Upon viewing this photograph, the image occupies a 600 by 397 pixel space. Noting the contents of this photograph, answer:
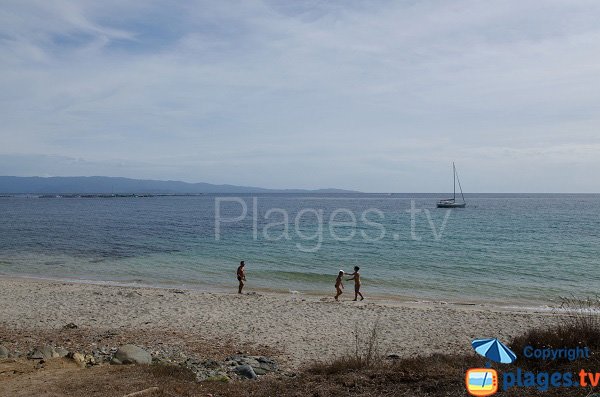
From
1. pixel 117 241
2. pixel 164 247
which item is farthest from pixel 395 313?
pixel 117 241

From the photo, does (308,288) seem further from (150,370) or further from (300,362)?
(150,370)

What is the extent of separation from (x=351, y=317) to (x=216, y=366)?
23.8ft

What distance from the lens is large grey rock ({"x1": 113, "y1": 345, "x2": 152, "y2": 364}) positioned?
32.6 feet

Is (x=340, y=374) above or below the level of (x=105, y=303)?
above

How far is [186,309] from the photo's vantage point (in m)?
17.4

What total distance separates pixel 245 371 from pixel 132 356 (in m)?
2.41

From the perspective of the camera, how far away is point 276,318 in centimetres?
1619

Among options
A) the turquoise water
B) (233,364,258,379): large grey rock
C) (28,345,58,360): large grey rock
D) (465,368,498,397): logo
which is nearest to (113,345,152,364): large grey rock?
(28,345,58,360): large grey rock

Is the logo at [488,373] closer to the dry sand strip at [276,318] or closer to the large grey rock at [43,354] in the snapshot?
the dry sand strip at [276,318]

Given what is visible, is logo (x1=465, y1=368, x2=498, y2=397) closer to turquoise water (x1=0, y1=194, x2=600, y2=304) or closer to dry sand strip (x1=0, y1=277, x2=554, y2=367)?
dry sand strip (x1=0, y1=277, x2=554, y2=367)

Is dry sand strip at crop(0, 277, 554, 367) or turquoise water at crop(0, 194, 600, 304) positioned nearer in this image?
dry sand strip at crop(0, 277, 554, 367)

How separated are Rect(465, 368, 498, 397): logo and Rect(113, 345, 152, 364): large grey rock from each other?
641cm

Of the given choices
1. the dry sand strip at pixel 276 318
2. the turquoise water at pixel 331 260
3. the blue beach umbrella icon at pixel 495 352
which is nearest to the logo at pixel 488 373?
the blue beach umbrella icon at pixel 495 352

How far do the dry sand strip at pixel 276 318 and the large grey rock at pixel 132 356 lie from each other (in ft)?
10.6
